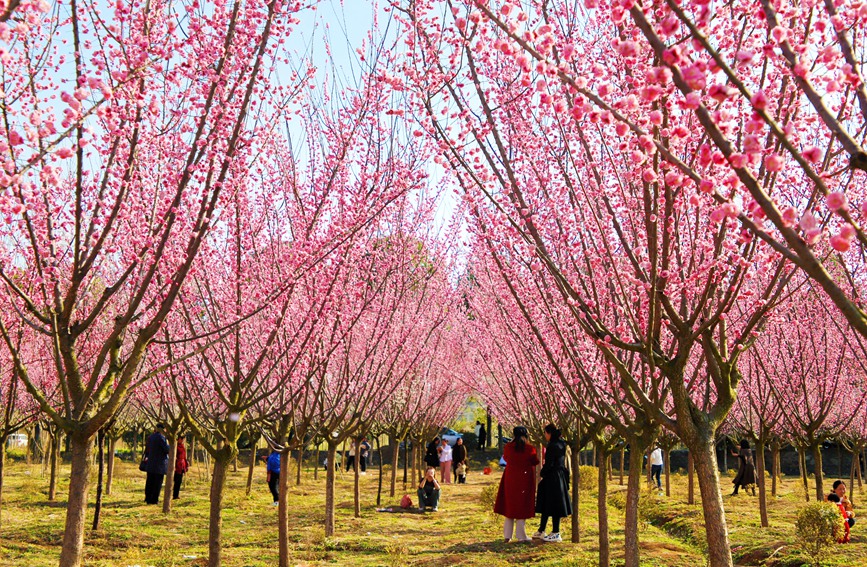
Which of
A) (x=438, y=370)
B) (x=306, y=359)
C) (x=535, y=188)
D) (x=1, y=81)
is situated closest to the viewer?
(x=1, y=81)

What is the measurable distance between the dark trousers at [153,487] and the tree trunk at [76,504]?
10.8 metres

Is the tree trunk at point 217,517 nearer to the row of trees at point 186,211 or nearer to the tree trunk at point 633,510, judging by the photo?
the row of trees at point 186,211

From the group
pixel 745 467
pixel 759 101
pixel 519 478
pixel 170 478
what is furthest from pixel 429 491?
pixel 759 101

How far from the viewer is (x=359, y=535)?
1184 centimetres

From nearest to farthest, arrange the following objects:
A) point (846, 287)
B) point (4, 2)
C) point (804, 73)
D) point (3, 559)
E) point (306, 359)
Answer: point (804, 73) → point (4, 2) → point (306, 359) → point (3, 559) → point (846, 287)

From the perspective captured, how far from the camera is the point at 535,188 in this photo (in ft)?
17.4

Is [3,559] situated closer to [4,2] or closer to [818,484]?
[4,2]

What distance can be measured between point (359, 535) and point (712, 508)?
8.21 meters

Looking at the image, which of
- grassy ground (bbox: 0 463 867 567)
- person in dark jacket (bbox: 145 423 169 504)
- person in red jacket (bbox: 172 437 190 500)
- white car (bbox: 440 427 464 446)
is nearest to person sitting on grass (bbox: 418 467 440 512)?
grassy ground (bbox: 0 463 867 567)

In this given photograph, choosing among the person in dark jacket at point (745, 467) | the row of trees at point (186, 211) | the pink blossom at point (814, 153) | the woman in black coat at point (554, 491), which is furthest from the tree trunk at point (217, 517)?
the person in dark jacket at point (745, 467)

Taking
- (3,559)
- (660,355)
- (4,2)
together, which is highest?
(4,2)

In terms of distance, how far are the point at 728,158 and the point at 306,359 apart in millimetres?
6298

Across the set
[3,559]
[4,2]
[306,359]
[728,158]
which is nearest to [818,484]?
[306,359]

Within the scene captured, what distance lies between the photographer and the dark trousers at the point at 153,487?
14.8 m
